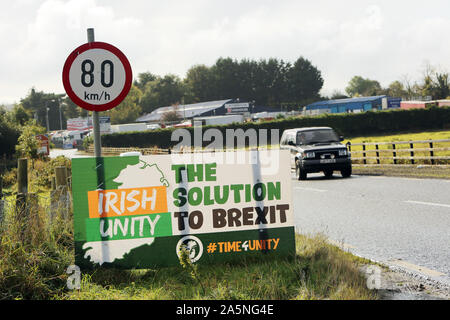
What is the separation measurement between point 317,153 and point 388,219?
10.5 m

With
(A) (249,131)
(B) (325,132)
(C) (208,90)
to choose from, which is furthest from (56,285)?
(C) (208,90)

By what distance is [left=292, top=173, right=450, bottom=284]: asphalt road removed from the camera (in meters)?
7.19

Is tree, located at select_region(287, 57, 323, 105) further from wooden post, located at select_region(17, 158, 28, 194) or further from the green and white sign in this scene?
the green and white sign

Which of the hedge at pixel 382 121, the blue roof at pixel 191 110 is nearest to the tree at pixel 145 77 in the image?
the blue roof at pixel 191 110

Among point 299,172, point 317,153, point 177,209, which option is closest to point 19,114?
point 299,172

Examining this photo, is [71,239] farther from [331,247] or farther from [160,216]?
[331,247]

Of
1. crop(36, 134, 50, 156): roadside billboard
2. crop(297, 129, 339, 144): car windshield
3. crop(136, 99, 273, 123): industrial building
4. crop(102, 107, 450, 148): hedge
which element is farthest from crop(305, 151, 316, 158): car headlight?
crop(136, 99, 273, 123): industrial building

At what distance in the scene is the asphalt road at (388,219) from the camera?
7.19m

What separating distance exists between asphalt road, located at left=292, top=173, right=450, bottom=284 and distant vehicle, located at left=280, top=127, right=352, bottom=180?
264 centimetres

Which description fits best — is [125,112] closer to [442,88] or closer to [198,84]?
[198,84]

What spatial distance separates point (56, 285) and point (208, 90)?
136 metres

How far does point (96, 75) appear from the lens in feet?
21.2

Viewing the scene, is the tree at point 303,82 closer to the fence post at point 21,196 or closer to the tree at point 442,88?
the tree at point 442,88

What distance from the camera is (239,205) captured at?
598 centimetres
